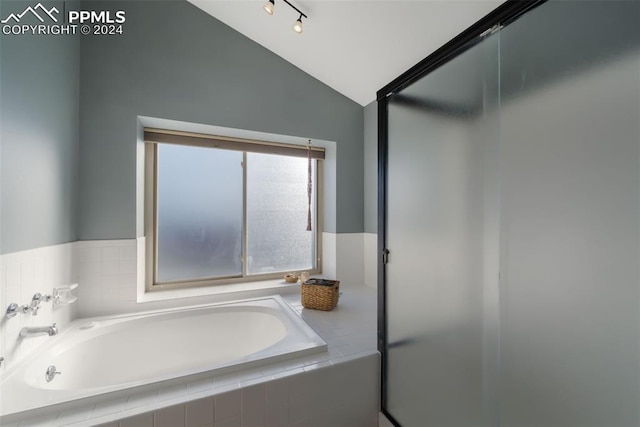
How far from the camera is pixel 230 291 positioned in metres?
2.22

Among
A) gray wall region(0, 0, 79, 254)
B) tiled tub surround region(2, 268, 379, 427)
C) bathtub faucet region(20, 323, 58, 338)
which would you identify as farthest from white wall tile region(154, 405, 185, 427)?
gray wall region(0, 0, 79, 254)

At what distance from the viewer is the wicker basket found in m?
2.00

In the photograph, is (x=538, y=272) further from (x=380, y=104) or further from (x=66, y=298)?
(x=66, y=298)

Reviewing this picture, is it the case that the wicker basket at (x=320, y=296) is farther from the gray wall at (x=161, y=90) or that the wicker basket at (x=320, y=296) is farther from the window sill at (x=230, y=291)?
the gray wall at (x=161, y=90)

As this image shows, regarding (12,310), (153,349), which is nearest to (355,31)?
(12,310)

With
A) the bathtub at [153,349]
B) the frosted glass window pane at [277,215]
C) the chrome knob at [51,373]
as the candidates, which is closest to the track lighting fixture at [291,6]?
the frosted glass window pane at [277,215]

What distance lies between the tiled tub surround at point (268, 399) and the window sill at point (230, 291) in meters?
0.88

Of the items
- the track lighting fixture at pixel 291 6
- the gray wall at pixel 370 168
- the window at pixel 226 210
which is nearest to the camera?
the track lighting fixture at pixel 291 6

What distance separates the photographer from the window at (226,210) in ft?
7.28

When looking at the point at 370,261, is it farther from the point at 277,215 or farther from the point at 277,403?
the point at 277,403

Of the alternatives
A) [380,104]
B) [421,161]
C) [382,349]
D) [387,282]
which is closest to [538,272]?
[421,161]

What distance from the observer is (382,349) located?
1.39 meters

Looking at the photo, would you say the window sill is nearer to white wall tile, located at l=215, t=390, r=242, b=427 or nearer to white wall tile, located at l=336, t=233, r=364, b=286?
white wall tile, located at l=336, t=233, r=364, b=286

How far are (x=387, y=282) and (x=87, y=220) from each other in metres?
2.14
